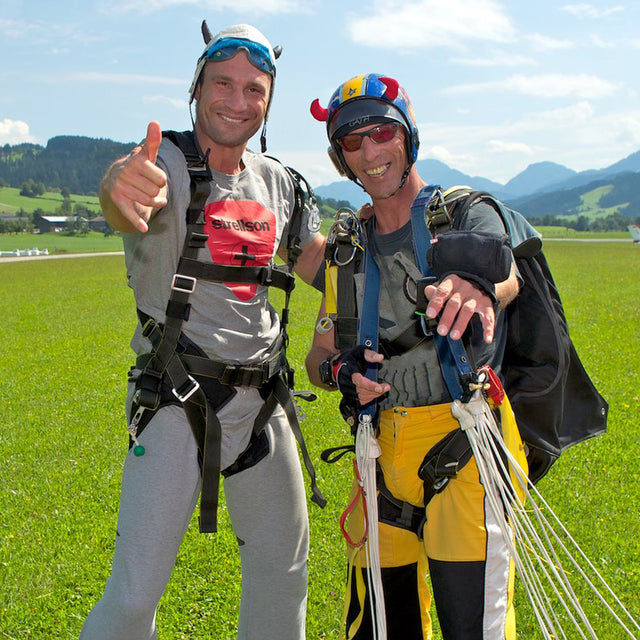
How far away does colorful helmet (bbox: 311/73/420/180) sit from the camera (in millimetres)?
2918

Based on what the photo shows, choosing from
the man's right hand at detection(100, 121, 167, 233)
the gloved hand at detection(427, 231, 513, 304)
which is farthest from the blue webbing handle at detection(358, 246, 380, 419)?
the man's right hand at detection(100, 121, 167, 233)

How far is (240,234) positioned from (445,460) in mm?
Result: 1420

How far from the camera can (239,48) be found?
9.82 ft

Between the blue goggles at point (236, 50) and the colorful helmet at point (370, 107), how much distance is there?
396 mm

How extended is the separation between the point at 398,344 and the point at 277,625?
1.53m

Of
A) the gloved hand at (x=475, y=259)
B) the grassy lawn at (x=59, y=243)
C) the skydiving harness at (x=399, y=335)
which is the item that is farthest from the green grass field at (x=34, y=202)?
the gloved hand at (x=475, y=259)

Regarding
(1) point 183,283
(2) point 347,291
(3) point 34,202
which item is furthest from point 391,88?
(3) point 34,202

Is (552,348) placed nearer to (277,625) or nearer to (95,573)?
(277,625)

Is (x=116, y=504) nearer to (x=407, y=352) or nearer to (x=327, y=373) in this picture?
(x=327, y=373)

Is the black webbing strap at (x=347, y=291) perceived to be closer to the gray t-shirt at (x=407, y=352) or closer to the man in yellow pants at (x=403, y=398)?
the man in yellow pants at (x=403, y=398)

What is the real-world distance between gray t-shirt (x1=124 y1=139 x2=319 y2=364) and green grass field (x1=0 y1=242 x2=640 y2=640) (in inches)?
79.0

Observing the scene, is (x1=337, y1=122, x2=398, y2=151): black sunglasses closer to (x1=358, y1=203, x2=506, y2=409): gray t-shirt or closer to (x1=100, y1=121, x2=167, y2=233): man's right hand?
(x1=358, y1=203, x2=506, y2=409): gray t-shirt

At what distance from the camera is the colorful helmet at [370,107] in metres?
2.92

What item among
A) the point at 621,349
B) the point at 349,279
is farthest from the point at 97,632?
the point at 621,349
